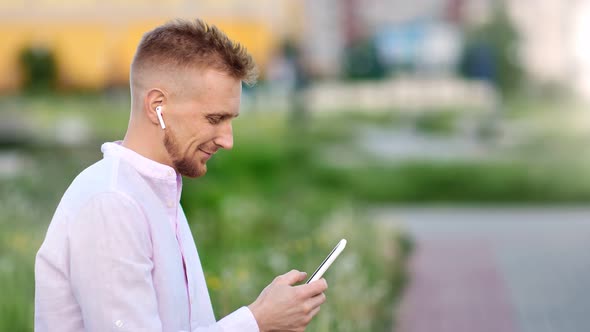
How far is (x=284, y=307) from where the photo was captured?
2029 mm

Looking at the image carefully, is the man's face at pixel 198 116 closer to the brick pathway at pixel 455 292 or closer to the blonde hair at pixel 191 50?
the blonde hair at pixel 191 50

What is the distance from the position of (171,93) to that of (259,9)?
565 inches

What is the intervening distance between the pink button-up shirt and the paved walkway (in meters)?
4.00

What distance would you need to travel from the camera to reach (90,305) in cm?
192

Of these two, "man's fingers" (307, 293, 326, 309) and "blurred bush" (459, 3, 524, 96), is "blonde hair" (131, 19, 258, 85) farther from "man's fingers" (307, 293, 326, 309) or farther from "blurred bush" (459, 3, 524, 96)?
"blurred bush" (459, 3, 524, 96)

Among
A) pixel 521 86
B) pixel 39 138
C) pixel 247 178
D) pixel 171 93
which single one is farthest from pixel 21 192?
pixel 171 93

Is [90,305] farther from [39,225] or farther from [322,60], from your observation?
[322,60]

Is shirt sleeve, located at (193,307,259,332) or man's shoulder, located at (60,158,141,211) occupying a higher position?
man's shoulder, located at (60,158,141,211)

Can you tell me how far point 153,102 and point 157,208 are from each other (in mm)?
216

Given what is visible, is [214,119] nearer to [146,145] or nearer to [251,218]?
[146,145]

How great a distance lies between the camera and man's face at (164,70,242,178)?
6.69ft

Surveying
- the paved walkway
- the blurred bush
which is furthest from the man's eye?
the blurred bush

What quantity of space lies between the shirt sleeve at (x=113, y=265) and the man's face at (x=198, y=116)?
0.61 feet

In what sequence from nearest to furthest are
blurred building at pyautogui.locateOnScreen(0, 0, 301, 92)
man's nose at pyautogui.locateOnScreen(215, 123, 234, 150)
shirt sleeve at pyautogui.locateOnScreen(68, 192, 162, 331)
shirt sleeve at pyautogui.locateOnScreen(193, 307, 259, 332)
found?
1. shirt sleeve at pyautogui.locateOnScreen(68, 192, 162, 331)
2. shirt sleeve at pyautogui.locateOnScreen(193, 307, 259, 332)
3. man's nose at pyautogui.locateOnScreen(215, 123, 234, 150)
4. blurred building at pyautogui.locateOnScreen(0, 0, 301, 92)
